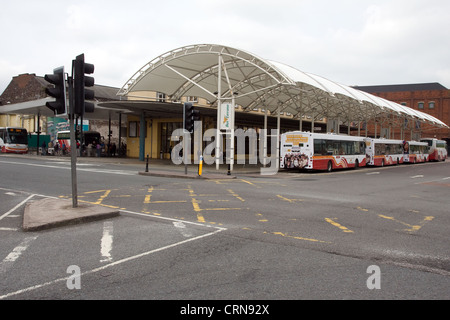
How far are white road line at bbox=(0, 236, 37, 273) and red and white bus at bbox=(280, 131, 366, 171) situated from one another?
21.3 metres

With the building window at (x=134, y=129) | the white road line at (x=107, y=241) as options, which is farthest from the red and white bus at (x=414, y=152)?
the white road line at (x=107, y=241)

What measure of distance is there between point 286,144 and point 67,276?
23.5 metres

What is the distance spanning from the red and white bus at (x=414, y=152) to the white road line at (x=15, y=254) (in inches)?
1676

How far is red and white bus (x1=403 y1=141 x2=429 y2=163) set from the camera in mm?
42531

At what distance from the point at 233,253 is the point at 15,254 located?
10.8 ft

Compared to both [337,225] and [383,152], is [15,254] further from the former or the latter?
[383,152]

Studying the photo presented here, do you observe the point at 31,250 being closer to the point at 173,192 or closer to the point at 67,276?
the point at 67,276

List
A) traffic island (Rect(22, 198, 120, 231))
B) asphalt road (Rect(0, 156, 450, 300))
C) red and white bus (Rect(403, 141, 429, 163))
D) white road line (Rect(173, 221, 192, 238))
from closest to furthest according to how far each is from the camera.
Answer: asphalt road (Rect(0, 156, 450, 300)), white road line (Rect(173, 221, 192, 238)), traffic island (Rect(22, 198, 120, 231)), red and white bus (Rect(403, 141, 429, 163))

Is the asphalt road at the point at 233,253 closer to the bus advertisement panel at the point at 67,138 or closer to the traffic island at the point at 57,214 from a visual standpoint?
the traffic island at the point at 57,214

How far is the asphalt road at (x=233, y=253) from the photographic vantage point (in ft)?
14.3

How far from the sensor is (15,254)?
569 centimetres

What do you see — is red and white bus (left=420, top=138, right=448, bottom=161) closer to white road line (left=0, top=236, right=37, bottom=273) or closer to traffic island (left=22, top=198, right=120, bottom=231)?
traffic island (left=22, top=198, right=120, bottom=231)

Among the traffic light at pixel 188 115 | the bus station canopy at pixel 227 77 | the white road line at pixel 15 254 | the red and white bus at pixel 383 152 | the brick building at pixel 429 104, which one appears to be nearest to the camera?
the white road line at pixel 15 254

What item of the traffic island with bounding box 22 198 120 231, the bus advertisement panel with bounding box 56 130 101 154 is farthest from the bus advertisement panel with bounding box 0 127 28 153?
the traffic island with bounding box 22 198 120 231
